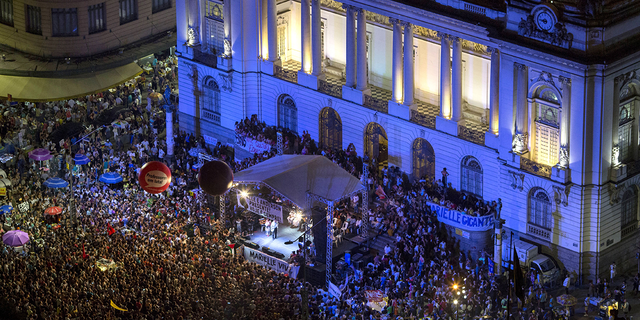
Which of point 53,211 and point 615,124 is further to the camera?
point 53,211

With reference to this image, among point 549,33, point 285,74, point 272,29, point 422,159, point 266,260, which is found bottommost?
point 266,260

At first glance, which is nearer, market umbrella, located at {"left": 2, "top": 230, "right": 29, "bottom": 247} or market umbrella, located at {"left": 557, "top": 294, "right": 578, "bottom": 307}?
market umbrella, located at {"left": 557, "top": 294, "right": 578, "bottom": 307}

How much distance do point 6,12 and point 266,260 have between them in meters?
40.9

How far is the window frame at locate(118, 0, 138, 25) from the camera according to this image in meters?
110

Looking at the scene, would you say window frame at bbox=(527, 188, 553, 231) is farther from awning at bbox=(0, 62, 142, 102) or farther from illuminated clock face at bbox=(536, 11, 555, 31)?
awning at bbox=(0, 62, 142, 102)

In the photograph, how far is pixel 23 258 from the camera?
76.8 metres

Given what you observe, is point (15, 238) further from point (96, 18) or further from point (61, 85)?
point (96, 18)

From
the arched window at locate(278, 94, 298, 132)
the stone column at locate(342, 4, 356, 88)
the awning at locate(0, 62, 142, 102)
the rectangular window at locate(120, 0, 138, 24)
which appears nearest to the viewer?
the stone column at locate(342, 4, 356, 88)

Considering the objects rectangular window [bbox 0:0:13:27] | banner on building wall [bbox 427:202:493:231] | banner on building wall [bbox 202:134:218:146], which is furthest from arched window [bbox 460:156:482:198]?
rectangular window [bbox 0:0:13:27]

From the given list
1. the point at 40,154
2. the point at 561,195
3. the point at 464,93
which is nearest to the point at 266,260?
the point at 561,195

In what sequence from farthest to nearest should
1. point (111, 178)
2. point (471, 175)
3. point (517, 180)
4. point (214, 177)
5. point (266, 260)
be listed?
1. point (111, 178)
2. point (471, 175)
3. point (266, 260)
4. point (517, 180)
5. point (214, 177)

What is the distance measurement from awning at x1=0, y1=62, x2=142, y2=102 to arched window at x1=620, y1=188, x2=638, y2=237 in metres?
45.2

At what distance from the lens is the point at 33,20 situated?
4173 inches

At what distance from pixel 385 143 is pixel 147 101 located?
25253mm
